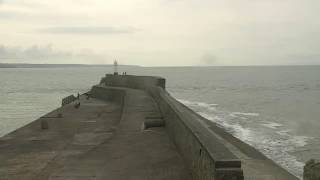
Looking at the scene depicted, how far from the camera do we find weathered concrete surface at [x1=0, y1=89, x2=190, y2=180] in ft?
33.0

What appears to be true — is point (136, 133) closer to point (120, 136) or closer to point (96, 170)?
point (120, 136)

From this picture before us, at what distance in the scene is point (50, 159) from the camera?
1276 cm

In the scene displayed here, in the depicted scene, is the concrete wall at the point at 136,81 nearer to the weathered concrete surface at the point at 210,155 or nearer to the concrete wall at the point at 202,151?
the weathered concrete surface at the point at 210,155

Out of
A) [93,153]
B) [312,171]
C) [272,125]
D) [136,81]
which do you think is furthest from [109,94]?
[312,171]

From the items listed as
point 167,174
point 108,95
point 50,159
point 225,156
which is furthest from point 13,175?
point 108,95

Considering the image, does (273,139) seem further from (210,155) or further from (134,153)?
(210,155)

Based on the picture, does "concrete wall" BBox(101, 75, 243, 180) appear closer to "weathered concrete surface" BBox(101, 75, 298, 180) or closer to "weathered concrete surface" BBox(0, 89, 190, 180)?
"weathered concrete surface" BBox(101, 75, 298, 180)

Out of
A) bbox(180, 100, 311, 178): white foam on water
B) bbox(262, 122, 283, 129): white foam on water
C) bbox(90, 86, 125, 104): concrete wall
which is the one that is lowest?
bbox(262, 122, 283, 129): white foam on water

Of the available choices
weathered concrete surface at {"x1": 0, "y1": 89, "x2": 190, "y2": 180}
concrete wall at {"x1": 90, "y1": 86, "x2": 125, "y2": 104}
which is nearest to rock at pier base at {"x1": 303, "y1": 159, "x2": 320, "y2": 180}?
weathered concrete surface at {"x1": 0, "y1": 89, "x2": 190, "y2": 180}

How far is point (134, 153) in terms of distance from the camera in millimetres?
11766

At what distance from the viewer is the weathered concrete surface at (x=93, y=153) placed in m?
10.1

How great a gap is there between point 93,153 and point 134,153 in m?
1.15

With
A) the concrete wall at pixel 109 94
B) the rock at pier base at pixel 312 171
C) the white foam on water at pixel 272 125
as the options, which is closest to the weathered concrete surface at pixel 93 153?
the rock at pier base at pixel 312 171

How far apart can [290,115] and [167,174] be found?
31530mm
